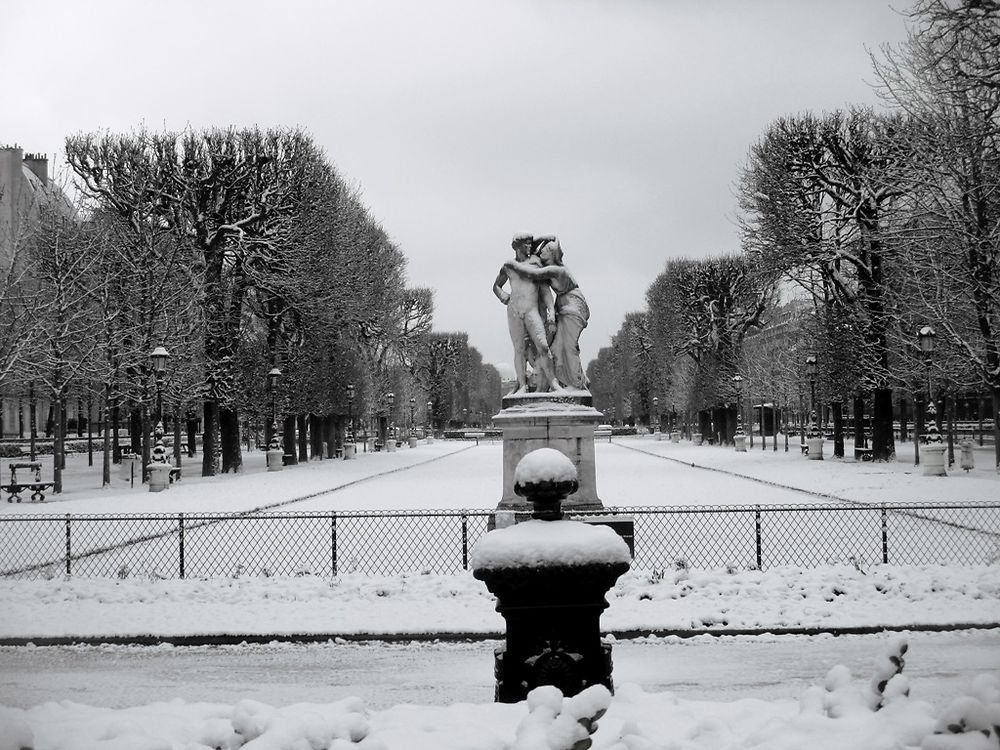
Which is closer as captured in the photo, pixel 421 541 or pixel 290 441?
pixel 421 541

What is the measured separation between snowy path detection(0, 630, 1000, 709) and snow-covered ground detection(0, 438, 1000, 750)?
0.96ft

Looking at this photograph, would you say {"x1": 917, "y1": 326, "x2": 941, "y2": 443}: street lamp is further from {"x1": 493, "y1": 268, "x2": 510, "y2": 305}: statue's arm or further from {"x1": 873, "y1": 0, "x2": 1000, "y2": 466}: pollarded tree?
{"x1": 493, "y1": 268, "x2": 510, "y2": 305}: statue's arm

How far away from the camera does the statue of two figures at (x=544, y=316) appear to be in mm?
14391

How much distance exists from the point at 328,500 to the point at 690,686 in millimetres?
16681

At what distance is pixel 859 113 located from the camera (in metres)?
32.3

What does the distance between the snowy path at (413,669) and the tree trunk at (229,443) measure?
88.2 feet

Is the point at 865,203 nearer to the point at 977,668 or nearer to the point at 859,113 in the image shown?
the point at 859,113

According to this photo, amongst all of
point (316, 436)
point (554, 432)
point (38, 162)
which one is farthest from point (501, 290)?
point (38, 162)

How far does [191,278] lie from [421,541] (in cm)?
2018

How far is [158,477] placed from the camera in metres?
25.4

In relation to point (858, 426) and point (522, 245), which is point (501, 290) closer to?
→ point (522, 245)

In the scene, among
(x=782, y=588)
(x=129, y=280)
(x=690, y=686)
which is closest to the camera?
(x=690, y=686)

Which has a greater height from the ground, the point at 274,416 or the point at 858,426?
the point at 274,416

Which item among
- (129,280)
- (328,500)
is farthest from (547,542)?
(129,280)
